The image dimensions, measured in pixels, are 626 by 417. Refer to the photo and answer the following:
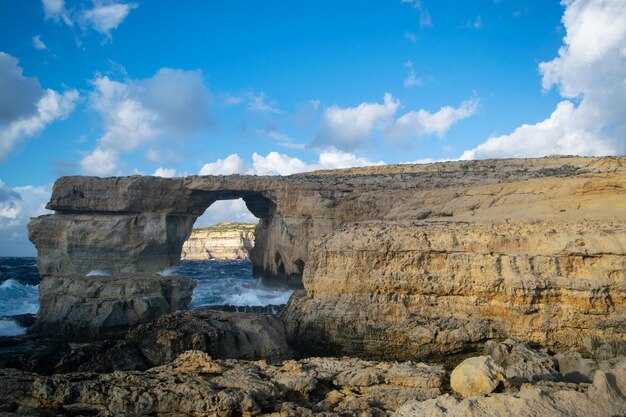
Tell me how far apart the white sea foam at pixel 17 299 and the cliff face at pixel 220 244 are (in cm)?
5068

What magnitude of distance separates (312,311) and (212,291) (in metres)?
18.9

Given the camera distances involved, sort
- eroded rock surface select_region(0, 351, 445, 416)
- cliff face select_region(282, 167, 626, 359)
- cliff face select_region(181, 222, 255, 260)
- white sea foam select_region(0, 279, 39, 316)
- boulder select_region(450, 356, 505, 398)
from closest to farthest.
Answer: eroded rock surface select_region(0, 351, 445, 416), boulder select_region(450, 356, 505, 398), cliff face select_region(282, 167, 626, 359), white sea foam select_region(0, 279, 39, 316), cliff face select_region(181, 222, 255, 260)

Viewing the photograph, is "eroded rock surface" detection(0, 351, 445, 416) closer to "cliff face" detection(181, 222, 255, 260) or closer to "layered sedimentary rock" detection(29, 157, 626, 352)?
"layered sedimentary rock" detection(29, 157, 626, 352)

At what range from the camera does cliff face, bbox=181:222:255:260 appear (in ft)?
270

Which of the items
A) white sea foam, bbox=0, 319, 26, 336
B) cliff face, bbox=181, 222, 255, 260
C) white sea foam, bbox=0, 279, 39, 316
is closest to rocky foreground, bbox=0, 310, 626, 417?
white sea foam, bbox=0, 319, 26, 336

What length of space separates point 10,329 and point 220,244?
6564 centimetres

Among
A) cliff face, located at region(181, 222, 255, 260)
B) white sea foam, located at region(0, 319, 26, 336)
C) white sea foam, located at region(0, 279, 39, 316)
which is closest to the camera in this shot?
white sea foam, located at region(0, 319, 26, 336)

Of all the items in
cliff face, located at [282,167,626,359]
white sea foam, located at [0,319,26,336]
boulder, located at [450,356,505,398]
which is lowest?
white sea foam, located at [0,319,26,336]

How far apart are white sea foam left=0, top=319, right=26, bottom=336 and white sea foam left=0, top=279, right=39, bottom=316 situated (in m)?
3.23

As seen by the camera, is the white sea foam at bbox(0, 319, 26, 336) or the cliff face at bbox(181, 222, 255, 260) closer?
the white sea foam at bbox(0, 319, 26, 336)

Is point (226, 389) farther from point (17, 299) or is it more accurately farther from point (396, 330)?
point (17, 299)

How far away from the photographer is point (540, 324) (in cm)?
1039

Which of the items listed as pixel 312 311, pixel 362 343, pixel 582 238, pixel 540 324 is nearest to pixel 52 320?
pixel 312 311

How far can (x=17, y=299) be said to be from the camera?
26.8m
